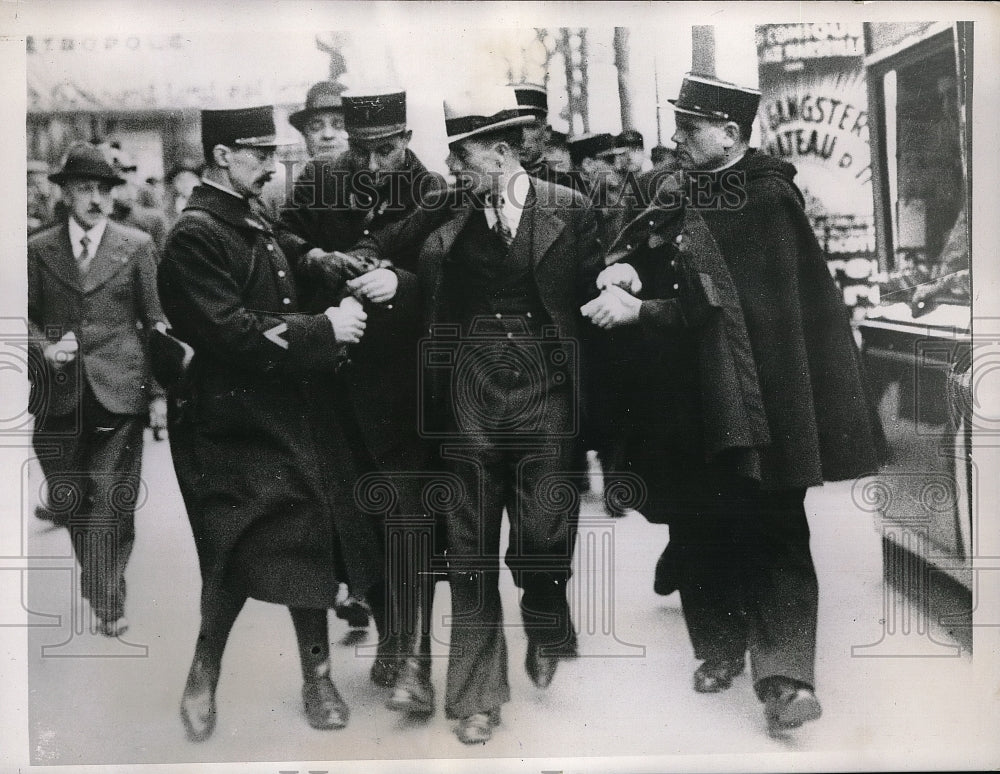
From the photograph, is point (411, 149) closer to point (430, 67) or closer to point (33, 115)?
point (430, 67)

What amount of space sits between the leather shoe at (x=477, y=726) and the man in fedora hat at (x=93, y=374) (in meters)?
1.48

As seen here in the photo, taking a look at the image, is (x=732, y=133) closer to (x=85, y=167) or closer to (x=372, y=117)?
(x=372, y=117)

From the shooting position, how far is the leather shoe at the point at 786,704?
4.09 metres

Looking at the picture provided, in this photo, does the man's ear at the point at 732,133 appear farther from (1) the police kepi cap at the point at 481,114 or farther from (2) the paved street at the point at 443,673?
(2) the paved street at the point at 443,673

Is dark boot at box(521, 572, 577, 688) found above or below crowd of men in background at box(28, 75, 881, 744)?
below

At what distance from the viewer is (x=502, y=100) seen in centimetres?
400

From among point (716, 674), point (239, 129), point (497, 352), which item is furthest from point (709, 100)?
point (716, 674)

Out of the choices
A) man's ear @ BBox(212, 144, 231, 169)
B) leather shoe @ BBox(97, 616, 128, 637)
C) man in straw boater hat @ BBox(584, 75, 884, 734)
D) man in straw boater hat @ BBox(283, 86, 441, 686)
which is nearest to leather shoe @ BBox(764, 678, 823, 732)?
man in straw boater hat @ BBox(584, 75, 884, 734)

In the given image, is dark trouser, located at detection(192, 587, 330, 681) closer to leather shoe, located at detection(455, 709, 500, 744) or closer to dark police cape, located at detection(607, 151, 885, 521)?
leather shoe, located at detection(455, 709, 500, 744)

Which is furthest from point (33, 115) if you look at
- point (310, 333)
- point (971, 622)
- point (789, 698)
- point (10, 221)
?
point (971, 622)

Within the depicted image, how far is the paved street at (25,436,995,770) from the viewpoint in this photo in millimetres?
4012

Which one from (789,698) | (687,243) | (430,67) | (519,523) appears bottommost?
(789,698)

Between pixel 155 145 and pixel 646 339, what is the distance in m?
2.18

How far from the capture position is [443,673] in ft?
13.2
